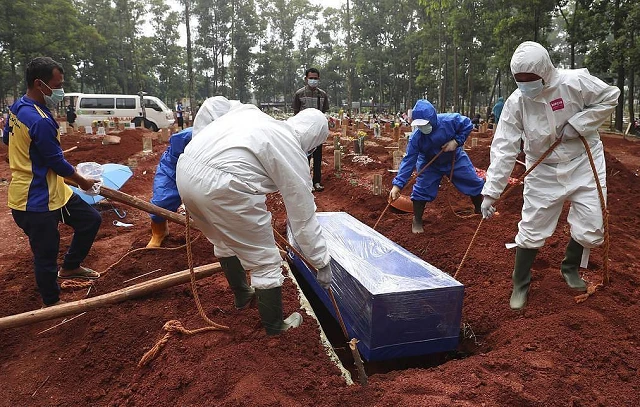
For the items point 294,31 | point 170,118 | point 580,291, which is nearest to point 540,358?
point 580,291

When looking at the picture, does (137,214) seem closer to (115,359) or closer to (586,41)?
(115,359)

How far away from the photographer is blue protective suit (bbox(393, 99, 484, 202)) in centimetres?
486

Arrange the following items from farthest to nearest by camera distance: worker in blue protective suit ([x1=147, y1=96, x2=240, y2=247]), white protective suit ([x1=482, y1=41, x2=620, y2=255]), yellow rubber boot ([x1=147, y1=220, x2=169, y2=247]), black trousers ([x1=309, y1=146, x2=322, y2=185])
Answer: black trousers ([x1=309, y1=146, x2=322, y2=185]) → yellow rubber boot ([x1=147, y1=220, x2=169, y2=247]) → worker in blue protective suit ([x1=147, y1=96, x2=240, y2=247]) → white protective suit ([x1=482, y1=41, x2=620, y2=255])

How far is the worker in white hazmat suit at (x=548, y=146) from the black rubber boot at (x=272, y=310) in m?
1.72

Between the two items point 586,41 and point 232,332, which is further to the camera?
point 586,41

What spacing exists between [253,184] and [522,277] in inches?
86.4

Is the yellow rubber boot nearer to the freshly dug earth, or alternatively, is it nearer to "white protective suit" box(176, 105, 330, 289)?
the freshly dug earth

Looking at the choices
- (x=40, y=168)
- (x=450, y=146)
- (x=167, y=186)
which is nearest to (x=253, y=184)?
(x=40, y=168)

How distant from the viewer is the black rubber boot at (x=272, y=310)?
260cm

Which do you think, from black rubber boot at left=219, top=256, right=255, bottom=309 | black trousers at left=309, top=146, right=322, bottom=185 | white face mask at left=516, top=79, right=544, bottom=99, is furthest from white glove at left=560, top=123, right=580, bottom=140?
black trousers at left=309, top=146, right=322, bottom=185

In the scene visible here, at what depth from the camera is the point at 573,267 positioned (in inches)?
134

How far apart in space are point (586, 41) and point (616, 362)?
19.0 metres

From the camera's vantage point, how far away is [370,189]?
7648 millimetres

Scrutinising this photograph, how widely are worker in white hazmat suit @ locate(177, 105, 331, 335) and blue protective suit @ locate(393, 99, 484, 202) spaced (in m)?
2.45
